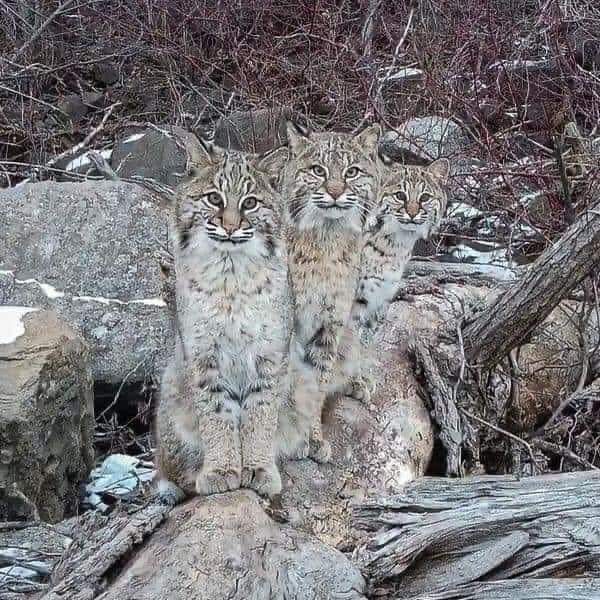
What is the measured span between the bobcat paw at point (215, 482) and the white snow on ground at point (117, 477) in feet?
5.49

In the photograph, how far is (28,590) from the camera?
3.76 meters

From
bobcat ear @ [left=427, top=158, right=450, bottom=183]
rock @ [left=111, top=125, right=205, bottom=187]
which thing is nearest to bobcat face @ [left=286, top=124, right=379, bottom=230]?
bobcat ear @ [left=427, top=158, right=450, bottom=183]

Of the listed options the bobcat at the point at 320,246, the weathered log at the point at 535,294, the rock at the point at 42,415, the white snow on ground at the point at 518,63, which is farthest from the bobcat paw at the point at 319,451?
the white snow on ground at the point at 518,63

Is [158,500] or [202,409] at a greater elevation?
[202,409]

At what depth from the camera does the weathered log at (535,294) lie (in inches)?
169

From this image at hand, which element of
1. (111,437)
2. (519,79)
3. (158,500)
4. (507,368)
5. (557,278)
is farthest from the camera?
(519,79)

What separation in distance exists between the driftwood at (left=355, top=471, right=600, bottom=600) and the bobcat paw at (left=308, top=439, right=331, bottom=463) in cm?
57

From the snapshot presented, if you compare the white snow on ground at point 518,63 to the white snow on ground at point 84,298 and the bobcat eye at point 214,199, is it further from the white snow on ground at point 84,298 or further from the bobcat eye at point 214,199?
the bobcat eye at point 214,199

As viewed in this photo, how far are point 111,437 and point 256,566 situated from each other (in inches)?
113

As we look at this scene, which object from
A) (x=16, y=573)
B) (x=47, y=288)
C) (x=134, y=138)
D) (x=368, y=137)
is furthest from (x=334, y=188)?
(x=134, y=138)

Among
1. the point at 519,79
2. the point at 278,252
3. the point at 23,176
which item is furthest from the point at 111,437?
the point at 519,79

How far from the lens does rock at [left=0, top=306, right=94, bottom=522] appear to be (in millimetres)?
4680

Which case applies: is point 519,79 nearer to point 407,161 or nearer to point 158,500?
point 407,161

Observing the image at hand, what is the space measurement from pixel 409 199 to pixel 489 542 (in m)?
2.06
